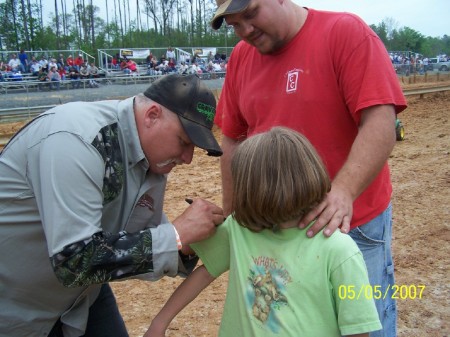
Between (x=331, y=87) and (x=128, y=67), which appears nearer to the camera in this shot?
(x=331, y=87)

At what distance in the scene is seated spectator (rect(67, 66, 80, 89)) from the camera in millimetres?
19203

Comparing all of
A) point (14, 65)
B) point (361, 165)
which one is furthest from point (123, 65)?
point (361, 165)

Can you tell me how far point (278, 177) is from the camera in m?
1.91

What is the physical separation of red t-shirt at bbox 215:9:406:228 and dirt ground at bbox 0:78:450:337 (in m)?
2.25

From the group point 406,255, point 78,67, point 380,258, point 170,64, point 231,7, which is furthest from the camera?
point 170,64

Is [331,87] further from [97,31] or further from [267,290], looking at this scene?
[97,31]

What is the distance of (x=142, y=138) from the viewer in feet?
7.48

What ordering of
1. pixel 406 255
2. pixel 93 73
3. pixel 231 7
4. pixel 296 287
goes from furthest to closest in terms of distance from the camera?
pixel 93 73 → pixel 406 255 → pixel 231 7 → pixel 296 287

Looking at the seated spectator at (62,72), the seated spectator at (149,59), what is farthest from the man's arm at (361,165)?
the seated spectator at (149,59)

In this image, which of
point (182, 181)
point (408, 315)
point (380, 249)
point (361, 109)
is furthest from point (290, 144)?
point (182, 181)

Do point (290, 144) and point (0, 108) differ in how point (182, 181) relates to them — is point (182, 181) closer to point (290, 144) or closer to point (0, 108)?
point (290, 144)

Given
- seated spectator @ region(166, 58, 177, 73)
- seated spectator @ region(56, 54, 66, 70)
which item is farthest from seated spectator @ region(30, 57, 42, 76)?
seated spectator @ region(166, 58, 177, 73)

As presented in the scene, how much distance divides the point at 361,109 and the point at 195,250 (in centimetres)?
102

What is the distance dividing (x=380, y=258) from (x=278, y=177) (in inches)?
35.9
